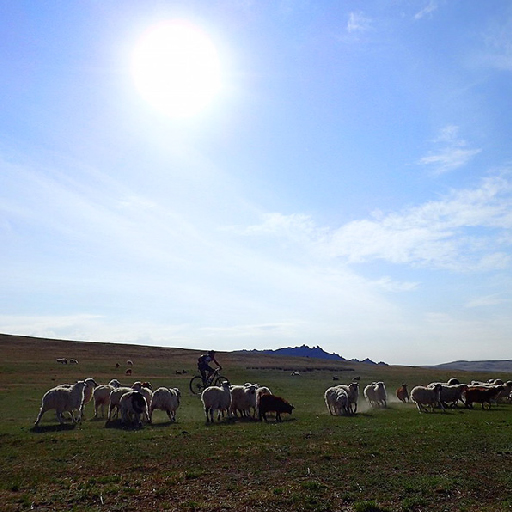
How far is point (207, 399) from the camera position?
2108 cm

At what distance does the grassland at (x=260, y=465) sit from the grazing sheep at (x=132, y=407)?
558 mm

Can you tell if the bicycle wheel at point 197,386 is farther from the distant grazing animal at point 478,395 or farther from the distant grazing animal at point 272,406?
the distant grazing animal at point 478,395

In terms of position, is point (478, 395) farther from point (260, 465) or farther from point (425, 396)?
point (260, 465)

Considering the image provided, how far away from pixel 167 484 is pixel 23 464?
4.90m

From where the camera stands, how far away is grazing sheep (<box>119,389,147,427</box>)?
19172 millimetres

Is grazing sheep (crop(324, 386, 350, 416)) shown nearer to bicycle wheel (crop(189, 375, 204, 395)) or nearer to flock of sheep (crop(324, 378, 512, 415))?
flock of sheep (crop(324, 378, 512, 415))

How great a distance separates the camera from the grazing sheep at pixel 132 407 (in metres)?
19.2

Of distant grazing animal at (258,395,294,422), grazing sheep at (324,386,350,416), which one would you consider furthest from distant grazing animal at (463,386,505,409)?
distant grazing animal at (258,395,294,422)

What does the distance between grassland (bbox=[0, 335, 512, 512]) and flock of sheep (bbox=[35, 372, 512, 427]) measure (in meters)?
0.87

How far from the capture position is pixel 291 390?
1542 inches

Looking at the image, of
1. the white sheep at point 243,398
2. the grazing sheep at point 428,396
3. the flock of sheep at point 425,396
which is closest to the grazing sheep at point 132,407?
the white sheep at point 243,398

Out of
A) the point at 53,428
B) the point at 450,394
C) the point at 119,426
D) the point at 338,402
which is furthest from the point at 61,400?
the point at 450,394

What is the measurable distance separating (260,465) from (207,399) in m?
9.42

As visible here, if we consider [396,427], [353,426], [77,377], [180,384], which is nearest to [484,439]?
[396,427]
